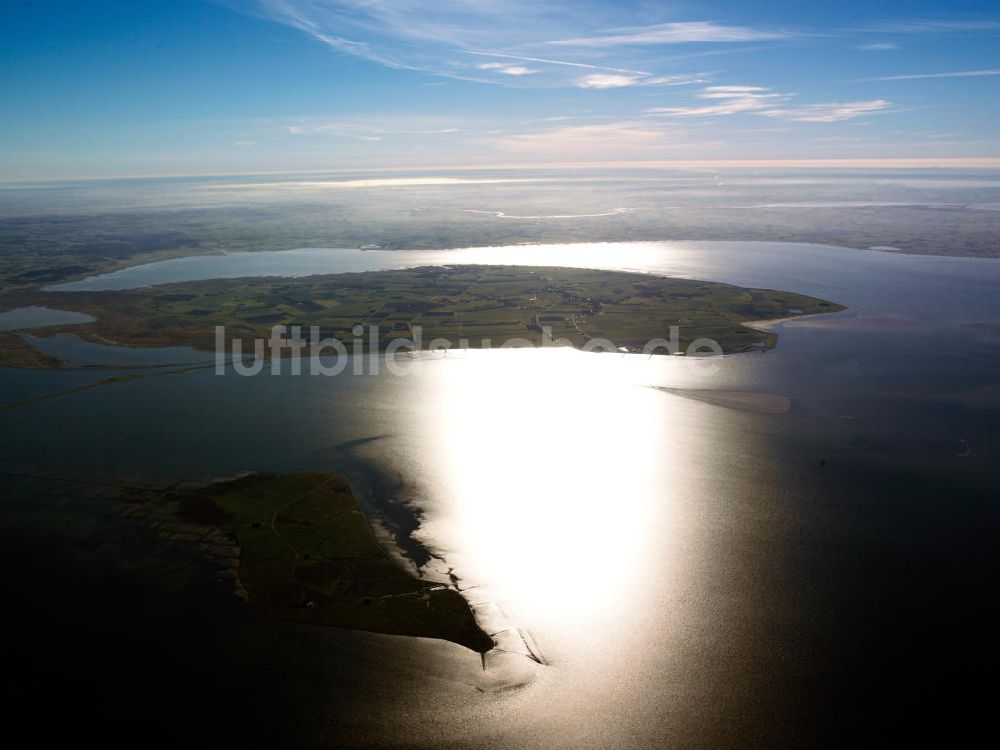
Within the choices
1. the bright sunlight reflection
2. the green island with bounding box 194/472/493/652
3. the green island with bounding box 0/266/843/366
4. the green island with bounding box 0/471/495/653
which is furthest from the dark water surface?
the green island with bounding box 0/266/843/366

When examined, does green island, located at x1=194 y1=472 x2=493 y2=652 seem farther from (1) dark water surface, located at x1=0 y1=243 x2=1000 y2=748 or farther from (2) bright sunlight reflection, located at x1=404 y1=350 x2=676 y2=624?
(2) bright sunlight reflection, located at x1=404 y1=350 x2=676 y2=624

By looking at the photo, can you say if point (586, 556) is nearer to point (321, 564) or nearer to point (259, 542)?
point (321, 564)

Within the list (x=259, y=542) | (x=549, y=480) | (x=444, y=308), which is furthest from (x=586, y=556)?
(x=444, y=308)

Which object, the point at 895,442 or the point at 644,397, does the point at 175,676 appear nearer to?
the point at 644,397

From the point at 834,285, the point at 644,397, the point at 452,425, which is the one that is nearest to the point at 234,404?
the point at 452,425

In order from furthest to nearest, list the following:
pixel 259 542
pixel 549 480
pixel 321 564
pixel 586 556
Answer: pixel 549 480 → pixel 586 556 → pixel 259 542 → pixel 321 564

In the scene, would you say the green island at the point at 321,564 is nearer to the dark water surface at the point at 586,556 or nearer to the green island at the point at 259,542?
the green island at the point at 259,542
